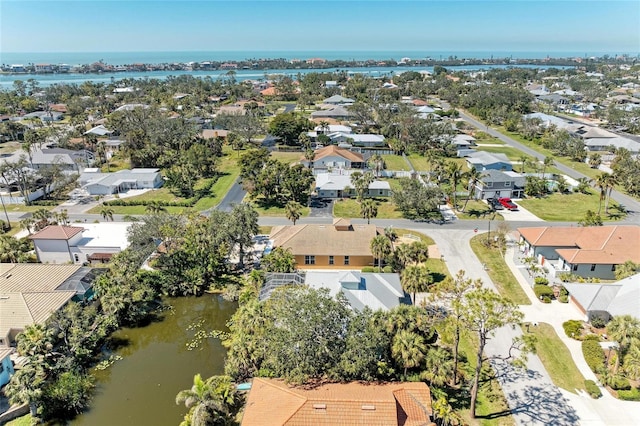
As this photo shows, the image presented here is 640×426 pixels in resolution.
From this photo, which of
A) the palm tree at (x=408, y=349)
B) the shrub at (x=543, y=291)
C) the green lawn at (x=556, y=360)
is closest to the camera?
the palm tree at (x=408, y=349)

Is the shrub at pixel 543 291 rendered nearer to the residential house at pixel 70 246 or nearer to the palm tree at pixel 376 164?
the palm tree at pixel 376 164

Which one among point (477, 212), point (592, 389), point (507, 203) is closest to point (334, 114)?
point (507, 203)

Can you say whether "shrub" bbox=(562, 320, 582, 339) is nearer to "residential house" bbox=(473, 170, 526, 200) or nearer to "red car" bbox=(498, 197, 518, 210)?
"red car" bbox=(498, 197, 518, 210)

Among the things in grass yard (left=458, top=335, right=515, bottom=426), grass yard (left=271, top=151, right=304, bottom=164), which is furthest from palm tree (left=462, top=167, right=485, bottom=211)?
grass yard (left=271, top=151, right=304, bottom=164)

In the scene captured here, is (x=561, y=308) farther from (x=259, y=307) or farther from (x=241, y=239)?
(x=241, y=239)

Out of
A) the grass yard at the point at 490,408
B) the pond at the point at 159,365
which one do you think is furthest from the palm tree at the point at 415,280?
the pond at the point at 159,365
